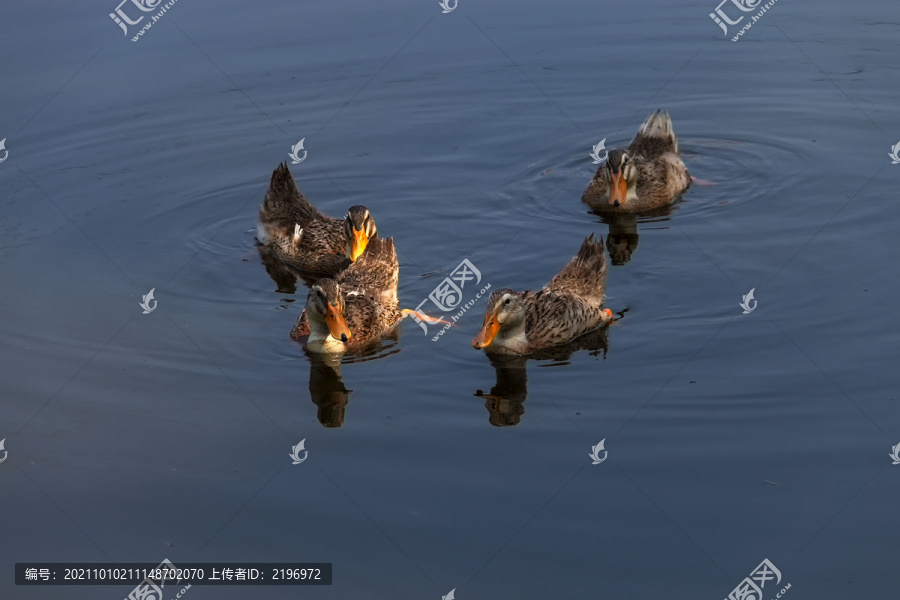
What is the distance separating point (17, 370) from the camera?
35.9 feet

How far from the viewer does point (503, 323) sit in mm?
11031

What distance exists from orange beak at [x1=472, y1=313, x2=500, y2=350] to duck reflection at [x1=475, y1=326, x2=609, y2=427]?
0.86ft

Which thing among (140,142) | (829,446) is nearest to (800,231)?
(829,446)

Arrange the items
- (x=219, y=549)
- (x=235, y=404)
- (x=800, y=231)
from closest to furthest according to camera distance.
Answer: (x=219, y=549)
(x=235, y=404)
(x=800, y=231)

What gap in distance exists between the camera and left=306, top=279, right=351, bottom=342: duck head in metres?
11.2

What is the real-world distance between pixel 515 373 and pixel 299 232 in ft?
13.5

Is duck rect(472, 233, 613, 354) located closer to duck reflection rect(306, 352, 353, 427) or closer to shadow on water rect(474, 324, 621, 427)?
shadow on water rect(474, 324, 621, 427)

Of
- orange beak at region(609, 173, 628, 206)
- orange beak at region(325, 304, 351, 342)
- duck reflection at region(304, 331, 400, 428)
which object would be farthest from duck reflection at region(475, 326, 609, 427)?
orange beak at region(609, 173, 628, 206)

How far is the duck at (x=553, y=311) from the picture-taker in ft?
36.1

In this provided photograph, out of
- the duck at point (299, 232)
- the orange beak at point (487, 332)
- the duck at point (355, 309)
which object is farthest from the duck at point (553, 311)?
the duck at point (299, 232)

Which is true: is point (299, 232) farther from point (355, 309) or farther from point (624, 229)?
point (624, 229)

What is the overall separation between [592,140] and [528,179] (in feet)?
5.82

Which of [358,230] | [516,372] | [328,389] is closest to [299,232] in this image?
[358,230]

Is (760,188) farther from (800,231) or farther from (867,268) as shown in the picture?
(867,268)
